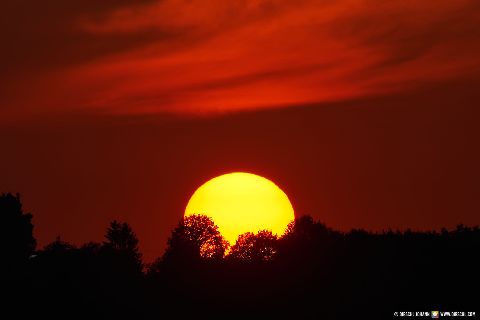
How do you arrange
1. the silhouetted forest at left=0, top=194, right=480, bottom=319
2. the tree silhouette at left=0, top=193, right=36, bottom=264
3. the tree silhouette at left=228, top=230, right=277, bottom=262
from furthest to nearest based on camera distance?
the tree silhouette at left=228, top=230, right=277, bottom=262
the tree silhouette at left=0, top=193, right=36, bottom=264
the silhouetted forest at left=0, top=194, right=480, bottom=319

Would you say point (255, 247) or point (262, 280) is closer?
point (262, 280)

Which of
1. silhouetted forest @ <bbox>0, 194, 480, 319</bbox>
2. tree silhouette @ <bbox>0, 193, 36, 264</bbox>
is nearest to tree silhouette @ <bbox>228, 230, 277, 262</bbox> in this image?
silhouetted forest @ <bbox>0, 194, 480, 319</bbox>

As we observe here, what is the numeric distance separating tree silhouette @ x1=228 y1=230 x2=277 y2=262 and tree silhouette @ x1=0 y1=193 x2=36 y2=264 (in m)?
24.0

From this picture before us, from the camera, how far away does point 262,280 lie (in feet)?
505

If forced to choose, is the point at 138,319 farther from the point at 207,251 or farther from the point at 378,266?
the point at 207,251

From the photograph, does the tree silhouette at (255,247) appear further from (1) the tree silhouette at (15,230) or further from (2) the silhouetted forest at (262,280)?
(1) the tree silhouette at (15,230)

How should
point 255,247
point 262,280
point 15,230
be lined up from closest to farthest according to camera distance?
point 262,280, point 15,230, point 255,247

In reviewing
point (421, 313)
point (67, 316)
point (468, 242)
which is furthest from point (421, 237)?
point (67, 316)

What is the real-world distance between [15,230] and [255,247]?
3295cm

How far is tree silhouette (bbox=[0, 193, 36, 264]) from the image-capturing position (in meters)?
158

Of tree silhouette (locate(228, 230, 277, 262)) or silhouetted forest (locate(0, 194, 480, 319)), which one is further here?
tree silhouette (locate(228, 230, 277, 262))

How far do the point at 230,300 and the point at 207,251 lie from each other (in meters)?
50.5

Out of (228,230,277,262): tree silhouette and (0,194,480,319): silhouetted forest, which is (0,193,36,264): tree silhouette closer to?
(0,194,480,319): silhouetted forest

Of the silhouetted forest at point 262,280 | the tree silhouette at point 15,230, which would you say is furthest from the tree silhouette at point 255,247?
the tree silhouette at point 15,230
